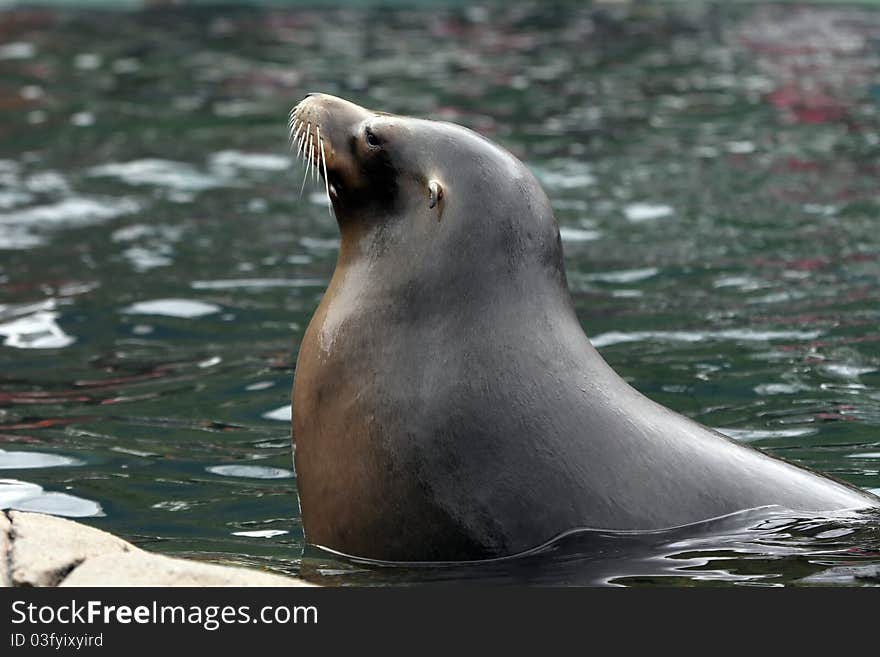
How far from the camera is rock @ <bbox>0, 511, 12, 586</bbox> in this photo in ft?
11.0

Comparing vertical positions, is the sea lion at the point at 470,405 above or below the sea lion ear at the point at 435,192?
below

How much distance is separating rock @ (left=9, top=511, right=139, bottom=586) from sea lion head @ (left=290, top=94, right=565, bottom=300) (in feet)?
3.57

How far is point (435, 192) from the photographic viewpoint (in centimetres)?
414

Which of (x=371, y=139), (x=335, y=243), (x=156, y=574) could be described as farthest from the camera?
(x=335, y=243)

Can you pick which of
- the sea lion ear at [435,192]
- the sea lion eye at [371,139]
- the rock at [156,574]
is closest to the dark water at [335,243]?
the rock at [156,574]

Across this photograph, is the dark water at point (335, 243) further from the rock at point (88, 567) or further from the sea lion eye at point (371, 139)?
the sea lion eye at point (371, 139)

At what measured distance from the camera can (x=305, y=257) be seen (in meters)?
8.94

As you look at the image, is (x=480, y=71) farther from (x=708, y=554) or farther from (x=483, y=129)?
(x=708, y=554)

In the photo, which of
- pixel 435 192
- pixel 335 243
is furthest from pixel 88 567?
pixel 335 243

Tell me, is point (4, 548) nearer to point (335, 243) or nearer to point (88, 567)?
point (88, 567)

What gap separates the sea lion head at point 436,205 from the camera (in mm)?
4129

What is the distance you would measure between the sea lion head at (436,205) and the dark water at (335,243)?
790 millimetres

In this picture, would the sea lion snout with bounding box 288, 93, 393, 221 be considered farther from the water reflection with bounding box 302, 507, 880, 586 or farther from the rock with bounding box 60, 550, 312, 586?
the rock with bounding box 60, 550, 312, 586

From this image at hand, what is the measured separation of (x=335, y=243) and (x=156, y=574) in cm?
609
